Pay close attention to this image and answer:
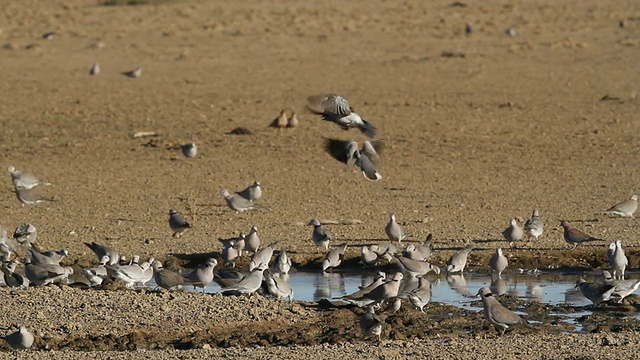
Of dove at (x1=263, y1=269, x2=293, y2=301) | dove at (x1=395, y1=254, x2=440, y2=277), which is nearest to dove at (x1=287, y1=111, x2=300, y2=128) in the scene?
dove at (x1=395, y1=254, x2=440, y2=277)

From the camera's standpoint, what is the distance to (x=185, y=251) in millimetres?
14039

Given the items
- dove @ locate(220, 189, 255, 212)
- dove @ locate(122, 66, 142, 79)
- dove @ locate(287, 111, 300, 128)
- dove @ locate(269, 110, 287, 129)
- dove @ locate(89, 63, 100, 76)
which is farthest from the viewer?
dove @ locate(89, 63, 100, 76)

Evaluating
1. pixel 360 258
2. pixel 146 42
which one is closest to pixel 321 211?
pixel 360 258

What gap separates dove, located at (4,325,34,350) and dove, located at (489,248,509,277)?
486 cm

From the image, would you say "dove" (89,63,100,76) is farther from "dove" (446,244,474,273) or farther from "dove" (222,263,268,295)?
"dove" (222,263,268,295)

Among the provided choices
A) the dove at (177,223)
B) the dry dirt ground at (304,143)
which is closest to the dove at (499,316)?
the dry dirt ground at (304,143)

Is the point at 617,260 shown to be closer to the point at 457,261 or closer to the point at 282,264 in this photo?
the point at 457,261

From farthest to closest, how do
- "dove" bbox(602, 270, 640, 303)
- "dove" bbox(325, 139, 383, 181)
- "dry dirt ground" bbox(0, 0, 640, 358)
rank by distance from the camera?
"dove" bbox(325, 139, 383, 181) < "dove" bbox(602, 270, 640, 303) < "dry dirt ground" bbox(0, 0, 640, 358)

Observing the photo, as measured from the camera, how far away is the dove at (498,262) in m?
12.7

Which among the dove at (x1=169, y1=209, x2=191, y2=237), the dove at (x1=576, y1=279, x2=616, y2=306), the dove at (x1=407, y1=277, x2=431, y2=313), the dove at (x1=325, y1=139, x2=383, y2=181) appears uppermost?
the dove at (x1=325, y1=139, x2=383, y2=181)

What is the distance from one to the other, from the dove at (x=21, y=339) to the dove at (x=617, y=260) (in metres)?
5.59

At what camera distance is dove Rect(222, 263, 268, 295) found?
467 inches

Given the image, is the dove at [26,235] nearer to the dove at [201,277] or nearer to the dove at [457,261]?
the dove at [201,277]

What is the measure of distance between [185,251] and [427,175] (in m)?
5.21
